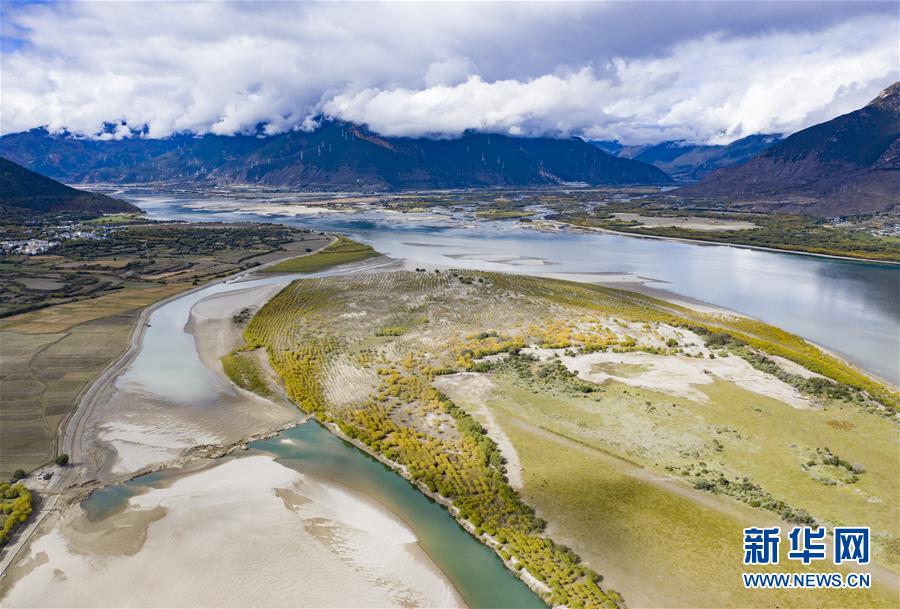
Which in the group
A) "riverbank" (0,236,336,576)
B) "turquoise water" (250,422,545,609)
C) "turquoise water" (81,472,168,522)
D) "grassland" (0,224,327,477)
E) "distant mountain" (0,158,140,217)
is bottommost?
"turquoise water" (250,422,545,609)

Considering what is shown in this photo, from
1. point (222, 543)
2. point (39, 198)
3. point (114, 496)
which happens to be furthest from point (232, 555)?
point (39, 198)

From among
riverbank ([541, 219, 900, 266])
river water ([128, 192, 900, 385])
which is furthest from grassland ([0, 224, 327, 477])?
riverbank ([541, 219, 900, 266])

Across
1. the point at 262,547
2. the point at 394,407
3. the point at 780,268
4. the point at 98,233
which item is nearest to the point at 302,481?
the point at 262,547

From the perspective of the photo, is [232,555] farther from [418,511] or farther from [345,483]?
[418,511]

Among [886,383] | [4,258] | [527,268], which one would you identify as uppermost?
[4,258]

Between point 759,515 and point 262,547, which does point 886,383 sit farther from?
point 262,547

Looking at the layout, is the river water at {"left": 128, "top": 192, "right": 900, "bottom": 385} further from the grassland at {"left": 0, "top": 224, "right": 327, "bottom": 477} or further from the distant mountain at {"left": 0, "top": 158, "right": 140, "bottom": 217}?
the distant mountain at {"left": 0, "top": 158, "right": 140, "bottom": 217}
